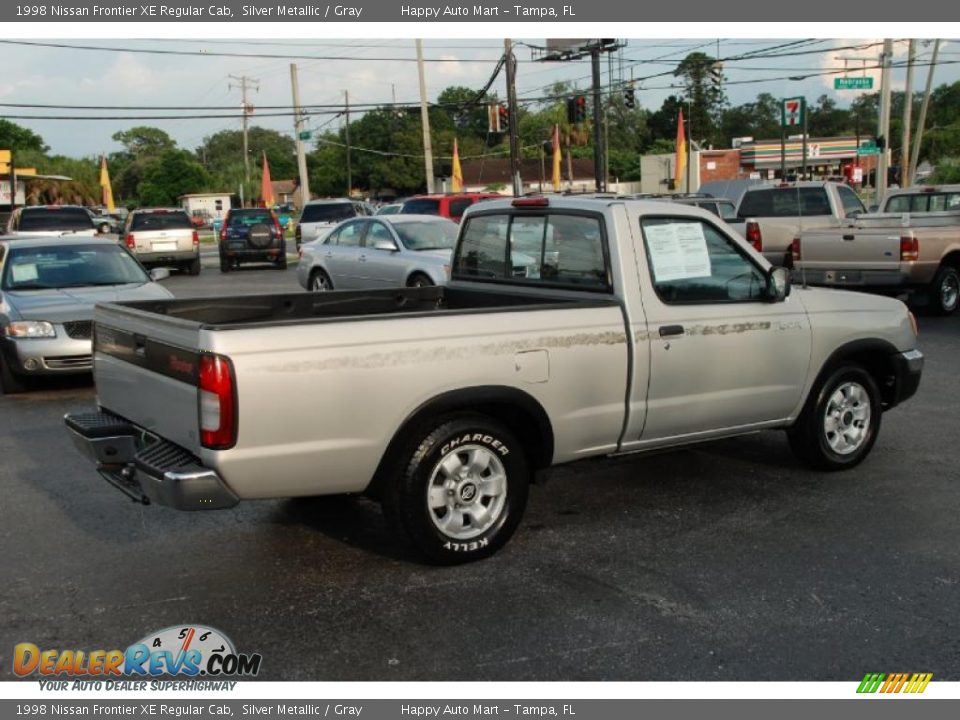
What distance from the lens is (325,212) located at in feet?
95.1

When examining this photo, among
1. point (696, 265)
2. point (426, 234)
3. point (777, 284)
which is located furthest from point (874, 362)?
point (426, 234)

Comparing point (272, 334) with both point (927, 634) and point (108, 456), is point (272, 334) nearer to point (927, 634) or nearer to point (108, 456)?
point (108, 456)

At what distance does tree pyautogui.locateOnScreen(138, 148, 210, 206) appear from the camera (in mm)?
96375

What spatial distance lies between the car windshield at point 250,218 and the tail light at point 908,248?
62.0ft

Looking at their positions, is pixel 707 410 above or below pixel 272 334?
below

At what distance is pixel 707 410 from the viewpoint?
580 cm

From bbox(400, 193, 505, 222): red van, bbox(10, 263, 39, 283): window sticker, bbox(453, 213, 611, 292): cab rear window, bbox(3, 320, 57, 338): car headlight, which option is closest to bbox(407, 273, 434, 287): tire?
bbox(10, 263, 39, 283): window sticker

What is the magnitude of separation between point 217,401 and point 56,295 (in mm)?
6730

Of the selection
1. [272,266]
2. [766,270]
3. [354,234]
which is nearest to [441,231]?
[354,234]

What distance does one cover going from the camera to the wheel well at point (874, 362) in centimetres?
639

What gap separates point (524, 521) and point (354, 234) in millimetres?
10900

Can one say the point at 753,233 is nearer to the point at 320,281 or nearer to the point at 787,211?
the point at 787,211

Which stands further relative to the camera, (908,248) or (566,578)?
(908,248)

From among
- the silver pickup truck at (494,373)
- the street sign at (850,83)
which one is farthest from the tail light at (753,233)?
the street sign at (850,83)
